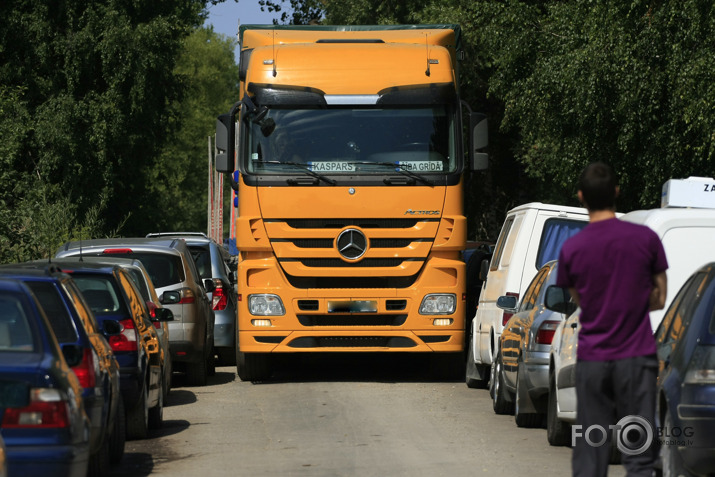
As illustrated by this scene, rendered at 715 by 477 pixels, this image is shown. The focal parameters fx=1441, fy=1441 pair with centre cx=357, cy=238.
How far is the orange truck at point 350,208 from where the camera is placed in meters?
16.4

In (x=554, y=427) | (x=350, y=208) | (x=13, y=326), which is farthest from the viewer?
(x=350, y=208)

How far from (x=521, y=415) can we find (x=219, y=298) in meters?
7.79

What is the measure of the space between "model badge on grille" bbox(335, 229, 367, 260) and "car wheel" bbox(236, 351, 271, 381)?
1.79m

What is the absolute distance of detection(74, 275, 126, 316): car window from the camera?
39.9ft

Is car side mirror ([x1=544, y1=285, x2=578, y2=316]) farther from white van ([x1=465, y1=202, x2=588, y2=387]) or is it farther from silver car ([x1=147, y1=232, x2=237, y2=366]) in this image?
silver car ([x1=147, y1=232, x2=237, y2=366])

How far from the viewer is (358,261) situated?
1648 centimetres

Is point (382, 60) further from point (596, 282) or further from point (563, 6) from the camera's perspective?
point (563, 6)

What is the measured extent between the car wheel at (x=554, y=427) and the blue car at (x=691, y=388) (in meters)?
2.33

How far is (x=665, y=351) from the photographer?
869 centimetres

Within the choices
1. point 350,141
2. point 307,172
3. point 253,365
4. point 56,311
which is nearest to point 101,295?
point 56,311

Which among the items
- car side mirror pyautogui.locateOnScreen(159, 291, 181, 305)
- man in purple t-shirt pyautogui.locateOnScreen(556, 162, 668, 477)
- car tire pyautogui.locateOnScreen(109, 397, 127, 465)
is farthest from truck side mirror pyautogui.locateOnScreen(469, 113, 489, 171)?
man in purple t-shirt pyautogui.locateOnScreen(556, 162, 668, 477)

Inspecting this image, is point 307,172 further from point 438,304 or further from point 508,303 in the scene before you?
point 508,303

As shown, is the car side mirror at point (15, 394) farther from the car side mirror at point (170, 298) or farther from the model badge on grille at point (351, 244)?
the model badge on grille at point (351, 244)

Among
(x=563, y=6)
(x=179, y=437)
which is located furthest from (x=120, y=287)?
(x=563, y=6)
